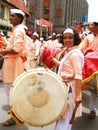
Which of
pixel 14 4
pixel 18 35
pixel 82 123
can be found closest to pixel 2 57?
pixel 18 35

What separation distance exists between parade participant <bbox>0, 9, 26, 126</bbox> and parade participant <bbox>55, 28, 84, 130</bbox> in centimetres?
140

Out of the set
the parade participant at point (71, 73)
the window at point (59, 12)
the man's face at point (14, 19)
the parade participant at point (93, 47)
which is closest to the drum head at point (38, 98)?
the parade participant at point (71, 73)

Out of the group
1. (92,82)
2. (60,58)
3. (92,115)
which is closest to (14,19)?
(60,58)

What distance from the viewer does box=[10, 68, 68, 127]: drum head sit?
407 cm

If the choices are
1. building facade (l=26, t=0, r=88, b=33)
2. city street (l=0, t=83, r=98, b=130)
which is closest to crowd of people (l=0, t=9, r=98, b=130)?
city street (l=0, t=83, r=98, b=130)

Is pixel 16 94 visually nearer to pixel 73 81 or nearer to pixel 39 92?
pixel 39 92

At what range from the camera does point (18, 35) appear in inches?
219

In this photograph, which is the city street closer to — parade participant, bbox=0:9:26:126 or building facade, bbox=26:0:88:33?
parade participant, bbox=0:9:26:126

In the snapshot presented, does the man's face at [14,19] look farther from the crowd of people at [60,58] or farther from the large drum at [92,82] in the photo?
the large drum at [92,82]

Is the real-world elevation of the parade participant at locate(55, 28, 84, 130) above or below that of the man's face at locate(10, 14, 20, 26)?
below

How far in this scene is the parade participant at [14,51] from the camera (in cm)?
555

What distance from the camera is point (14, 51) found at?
5547 millimetres

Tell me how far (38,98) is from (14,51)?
159cm

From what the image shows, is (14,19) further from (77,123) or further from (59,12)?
(59,12)
